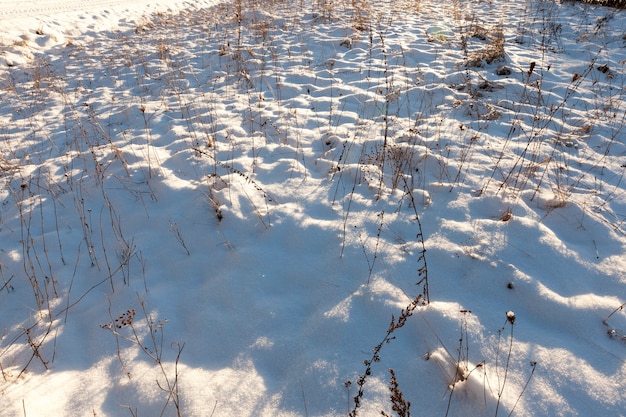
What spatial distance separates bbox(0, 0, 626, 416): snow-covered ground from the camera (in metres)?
1.86

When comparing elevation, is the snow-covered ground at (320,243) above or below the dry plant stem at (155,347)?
above

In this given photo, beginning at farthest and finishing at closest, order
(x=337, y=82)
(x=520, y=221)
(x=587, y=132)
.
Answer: (x=337, y=82) < (x=587, y=132) < (x=520, y=221)

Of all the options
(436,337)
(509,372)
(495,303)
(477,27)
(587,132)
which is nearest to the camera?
(509,372)

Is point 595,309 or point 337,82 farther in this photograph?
point 337,82

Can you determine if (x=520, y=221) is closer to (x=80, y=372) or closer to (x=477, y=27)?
(x=80, y=372)

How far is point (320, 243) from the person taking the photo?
2.74 m

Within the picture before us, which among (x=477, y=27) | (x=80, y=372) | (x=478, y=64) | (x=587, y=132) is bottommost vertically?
(x=80, y=372)

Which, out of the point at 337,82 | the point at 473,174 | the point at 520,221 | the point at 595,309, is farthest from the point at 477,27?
the point at 595,309

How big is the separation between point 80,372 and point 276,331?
3.47ft

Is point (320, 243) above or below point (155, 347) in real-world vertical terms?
above

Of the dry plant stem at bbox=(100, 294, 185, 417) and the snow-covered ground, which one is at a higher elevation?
the snow-covered ground

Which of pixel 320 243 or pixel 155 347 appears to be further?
pixel 320 243

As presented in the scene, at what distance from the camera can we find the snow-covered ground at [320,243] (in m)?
1.86

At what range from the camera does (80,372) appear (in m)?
1.95
